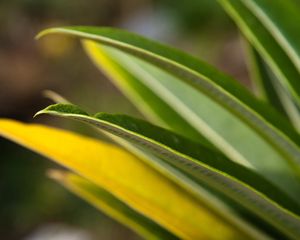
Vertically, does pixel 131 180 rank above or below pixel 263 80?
below

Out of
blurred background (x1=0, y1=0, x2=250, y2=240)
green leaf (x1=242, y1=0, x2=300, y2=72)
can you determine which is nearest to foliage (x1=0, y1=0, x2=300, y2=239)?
green leaf (x1=242, y1=0, x2=300, y2=72)

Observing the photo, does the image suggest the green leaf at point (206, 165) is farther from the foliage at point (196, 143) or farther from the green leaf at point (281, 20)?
the green leaf at point (281, 20)

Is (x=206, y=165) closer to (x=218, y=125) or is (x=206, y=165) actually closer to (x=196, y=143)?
(x=196, y=143)

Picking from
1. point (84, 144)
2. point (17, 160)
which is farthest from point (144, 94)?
point (17, 160)

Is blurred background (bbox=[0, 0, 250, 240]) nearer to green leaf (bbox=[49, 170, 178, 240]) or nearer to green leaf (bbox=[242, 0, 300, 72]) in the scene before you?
green leaf (bbox=[49, 170, 178, 240])

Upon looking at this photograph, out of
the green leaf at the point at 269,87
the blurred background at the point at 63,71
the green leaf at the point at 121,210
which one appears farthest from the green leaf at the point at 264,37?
the blurred background at the point at 63,71

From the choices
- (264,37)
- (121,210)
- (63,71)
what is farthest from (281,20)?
(63,71)
